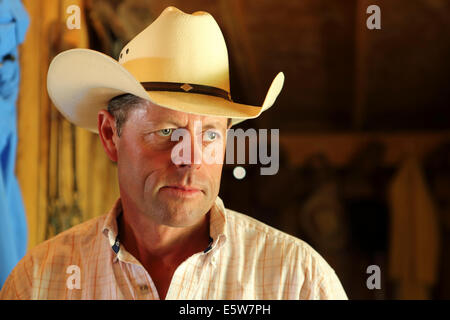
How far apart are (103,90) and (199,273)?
0.49 metres

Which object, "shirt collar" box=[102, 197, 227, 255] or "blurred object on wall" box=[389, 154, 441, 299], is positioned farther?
"blurred object on wall" box=[389, 154, 441, 299]

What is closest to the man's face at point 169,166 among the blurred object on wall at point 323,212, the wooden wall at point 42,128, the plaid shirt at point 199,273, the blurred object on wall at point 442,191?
the plaid shirt at point 199,273

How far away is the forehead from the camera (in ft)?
3.93

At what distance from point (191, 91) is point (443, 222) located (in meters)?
3.60

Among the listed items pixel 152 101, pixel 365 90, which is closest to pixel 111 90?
pixel 152 101

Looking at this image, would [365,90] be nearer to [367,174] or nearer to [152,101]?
[367,174]

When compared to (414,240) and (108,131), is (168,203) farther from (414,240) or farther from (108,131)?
(414,240)

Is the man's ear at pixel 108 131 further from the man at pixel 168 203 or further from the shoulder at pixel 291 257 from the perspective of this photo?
the shoulder at pixel 291 257

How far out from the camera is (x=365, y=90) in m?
3.98

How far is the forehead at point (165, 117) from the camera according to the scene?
3.93 feet

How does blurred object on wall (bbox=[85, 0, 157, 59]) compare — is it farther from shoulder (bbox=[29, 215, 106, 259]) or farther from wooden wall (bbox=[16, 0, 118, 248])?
shoulder (bbox=[29, 215, 106, 259])

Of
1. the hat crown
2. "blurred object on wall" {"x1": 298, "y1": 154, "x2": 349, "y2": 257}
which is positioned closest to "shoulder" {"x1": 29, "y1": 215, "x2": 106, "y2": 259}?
the hat crown

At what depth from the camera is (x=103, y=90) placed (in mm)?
1301

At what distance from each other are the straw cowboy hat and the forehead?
0.09 feet
